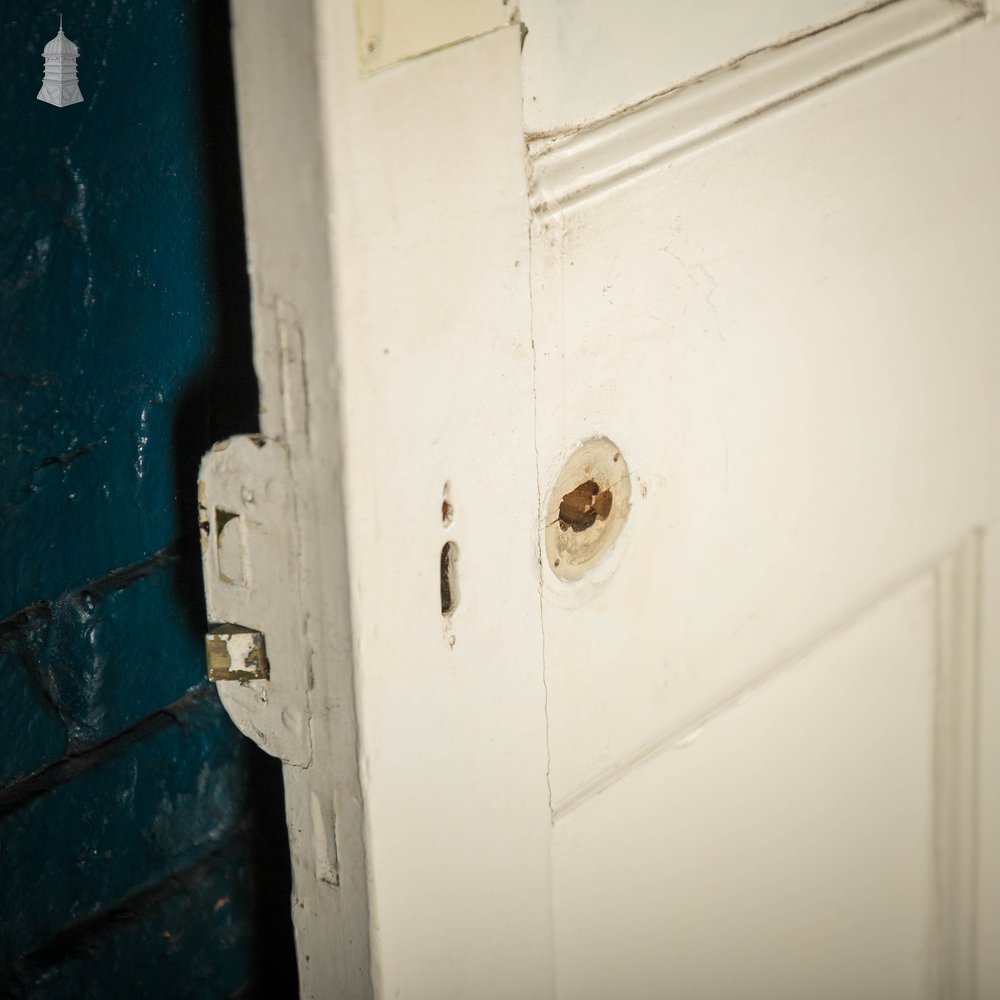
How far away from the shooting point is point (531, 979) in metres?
0.88

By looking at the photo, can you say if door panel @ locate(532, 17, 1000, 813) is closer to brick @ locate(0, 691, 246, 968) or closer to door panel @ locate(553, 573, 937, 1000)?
door panel @ locate(553, 573, 937, 1000)

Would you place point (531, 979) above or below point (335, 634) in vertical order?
below

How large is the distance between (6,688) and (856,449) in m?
0.78

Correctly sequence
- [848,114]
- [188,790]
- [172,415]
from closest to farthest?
[848,114]
[172,415]
[188,790]

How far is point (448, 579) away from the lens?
0.75m

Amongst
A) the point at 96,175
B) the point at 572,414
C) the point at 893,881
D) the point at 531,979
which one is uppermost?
the point at 96,175

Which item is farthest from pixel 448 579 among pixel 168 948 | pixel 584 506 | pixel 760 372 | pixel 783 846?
pixel 168 948

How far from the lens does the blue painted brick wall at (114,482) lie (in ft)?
3.75

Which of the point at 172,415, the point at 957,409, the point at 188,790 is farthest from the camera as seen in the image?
the point at 188,790

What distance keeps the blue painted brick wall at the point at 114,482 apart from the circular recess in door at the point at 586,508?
1.70 feet

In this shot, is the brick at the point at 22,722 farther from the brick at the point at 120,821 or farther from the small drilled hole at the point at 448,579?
the small drilled hole at the point at 448,579

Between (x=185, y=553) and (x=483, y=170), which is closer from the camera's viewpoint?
(x=483, y=170)

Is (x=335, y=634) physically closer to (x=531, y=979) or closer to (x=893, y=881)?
(x=531, y=979)

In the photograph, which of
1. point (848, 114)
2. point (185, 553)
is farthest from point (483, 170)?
point (185, 553)
